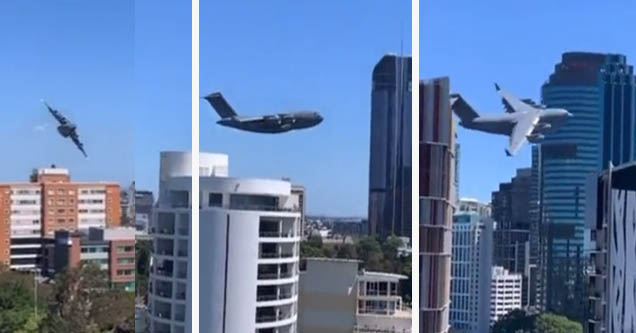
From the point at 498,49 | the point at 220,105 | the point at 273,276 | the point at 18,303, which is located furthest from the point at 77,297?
the point at 498,49

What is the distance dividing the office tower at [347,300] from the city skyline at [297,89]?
28 cm

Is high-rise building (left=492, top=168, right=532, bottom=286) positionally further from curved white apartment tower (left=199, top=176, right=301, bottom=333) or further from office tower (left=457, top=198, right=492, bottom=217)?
curved white apartment tower (left=199, top=176, right=301, bottom=333)

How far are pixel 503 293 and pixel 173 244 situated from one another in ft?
5.34

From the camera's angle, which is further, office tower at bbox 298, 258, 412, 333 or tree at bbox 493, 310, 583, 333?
office tower at bbox 298, 258, 412, 333

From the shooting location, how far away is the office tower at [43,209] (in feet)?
14.6

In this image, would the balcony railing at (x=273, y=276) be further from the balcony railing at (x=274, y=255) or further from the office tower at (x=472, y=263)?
the office tower at (x=472, y=263)

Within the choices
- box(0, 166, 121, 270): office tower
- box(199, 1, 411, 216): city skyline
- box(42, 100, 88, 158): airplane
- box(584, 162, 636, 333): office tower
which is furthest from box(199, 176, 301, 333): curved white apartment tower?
box(584, 162, 636, 333): office tower

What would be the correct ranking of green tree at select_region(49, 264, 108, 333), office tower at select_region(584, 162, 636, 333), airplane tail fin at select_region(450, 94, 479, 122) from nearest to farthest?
office tower at select_region(584, 162, 636, 333) → airplane tail fin at select_region(450, 94, 479, 122) → green tree at select_region(49, 264, 108, 333)

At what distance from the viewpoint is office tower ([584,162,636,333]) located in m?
4.05

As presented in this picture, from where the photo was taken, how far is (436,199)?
4297mm

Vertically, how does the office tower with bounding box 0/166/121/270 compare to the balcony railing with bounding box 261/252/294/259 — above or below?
above

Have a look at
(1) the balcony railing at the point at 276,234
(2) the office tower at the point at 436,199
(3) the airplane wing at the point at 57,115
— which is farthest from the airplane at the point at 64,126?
(2) the office tower at the point at 436,199

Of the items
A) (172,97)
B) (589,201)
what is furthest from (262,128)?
(589,201)

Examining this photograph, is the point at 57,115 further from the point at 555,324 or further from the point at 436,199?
the point at 555,324
